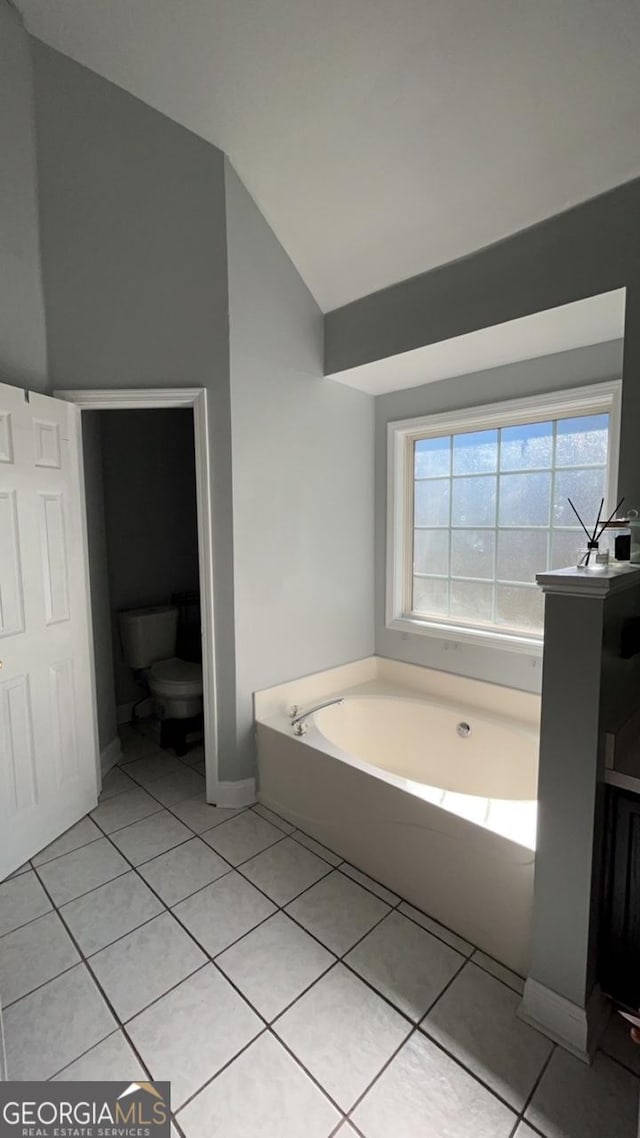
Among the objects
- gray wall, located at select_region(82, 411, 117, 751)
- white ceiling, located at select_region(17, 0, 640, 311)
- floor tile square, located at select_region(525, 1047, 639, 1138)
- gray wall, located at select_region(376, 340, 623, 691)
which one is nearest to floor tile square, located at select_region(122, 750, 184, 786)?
gray wall, located at select_region(82, 411, 117, 751)

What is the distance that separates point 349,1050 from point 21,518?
6.72ft

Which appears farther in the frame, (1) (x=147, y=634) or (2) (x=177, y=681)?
(1) (x=147, y=634)

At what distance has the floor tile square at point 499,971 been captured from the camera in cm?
147

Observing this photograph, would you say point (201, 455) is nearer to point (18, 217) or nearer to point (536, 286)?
point (18, 217)

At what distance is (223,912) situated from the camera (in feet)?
5.75

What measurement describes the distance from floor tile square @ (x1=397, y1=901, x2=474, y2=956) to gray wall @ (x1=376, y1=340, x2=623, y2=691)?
113cm

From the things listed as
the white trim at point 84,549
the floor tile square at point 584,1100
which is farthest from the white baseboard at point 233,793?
the floor tile square at point 584,1100

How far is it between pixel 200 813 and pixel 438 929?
3.91 feet

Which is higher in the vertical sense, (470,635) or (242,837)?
(470,635)

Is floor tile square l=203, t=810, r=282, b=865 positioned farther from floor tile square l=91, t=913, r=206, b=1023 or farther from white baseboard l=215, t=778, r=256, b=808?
floor tile square l=91, t=913, r=206, b=1023

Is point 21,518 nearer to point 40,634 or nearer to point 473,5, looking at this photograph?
point 40,634

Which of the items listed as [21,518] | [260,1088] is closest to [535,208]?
[21,518]

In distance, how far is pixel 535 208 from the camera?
1692mm

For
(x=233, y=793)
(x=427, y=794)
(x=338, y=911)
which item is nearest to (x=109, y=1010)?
(x=338, y=911)
